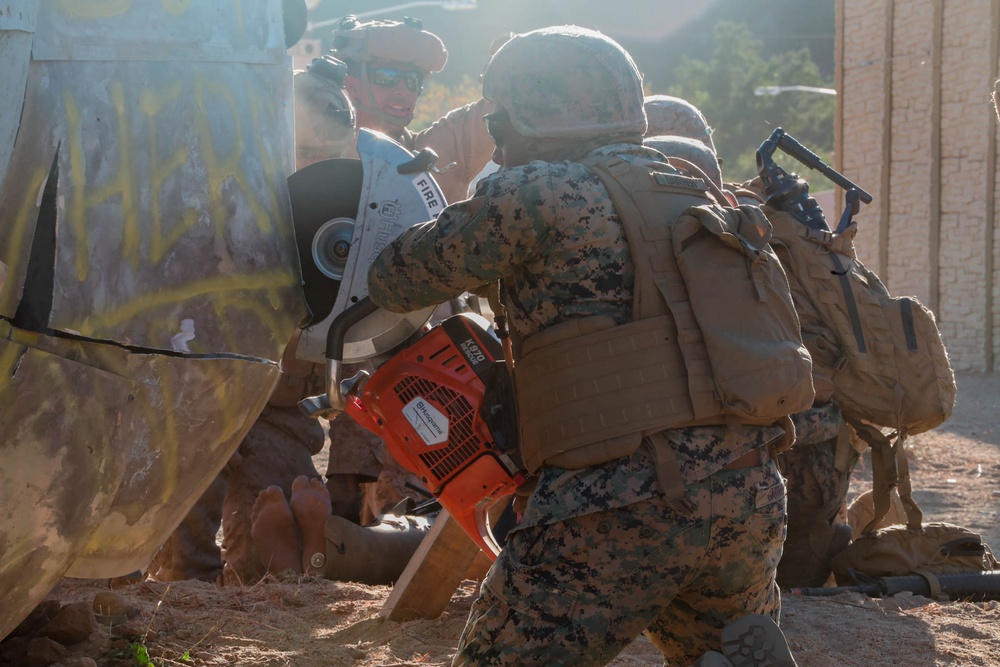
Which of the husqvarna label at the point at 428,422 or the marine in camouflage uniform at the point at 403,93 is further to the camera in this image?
the marine in camouflage uniform at the point at 403,93

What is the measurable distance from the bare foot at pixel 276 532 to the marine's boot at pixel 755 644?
254cm

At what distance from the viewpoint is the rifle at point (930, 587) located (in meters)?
4.70

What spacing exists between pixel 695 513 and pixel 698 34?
155ft

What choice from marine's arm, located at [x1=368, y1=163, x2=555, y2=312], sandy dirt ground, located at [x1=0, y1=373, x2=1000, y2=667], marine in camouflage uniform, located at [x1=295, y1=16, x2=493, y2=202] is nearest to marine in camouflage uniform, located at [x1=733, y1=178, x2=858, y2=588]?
sandy dirt ground, located at [x1=0, y1=373, x2=1000, y2=667]

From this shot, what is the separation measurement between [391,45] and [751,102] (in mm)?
31248

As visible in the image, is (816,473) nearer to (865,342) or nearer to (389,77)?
(865,342)

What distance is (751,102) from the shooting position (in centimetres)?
3584

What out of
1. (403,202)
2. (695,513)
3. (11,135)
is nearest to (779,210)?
(403,202)

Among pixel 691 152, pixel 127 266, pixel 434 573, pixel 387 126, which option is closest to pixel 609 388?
pixel 127 266

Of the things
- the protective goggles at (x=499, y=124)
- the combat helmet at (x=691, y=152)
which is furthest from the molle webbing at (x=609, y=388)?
the combat helmet at (x=691, y=152)

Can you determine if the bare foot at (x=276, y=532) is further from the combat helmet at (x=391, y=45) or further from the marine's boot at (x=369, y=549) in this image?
the combat helmet at (x=391, y=45)

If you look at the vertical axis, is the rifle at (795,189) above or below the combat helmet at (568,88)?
below

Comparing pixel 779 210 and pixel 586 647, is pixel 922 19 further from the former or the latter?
pixel 586 647

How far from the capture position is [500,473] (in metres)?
2.96
